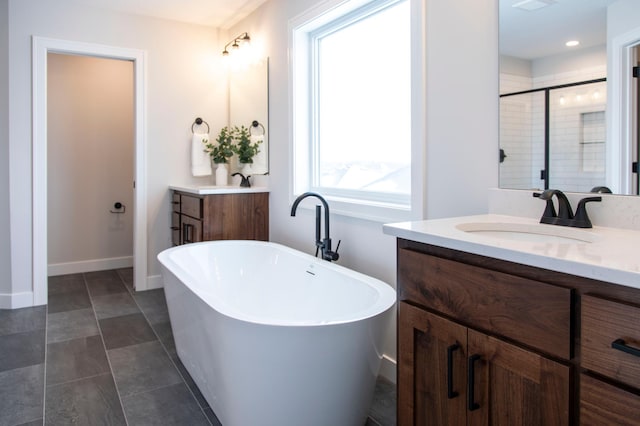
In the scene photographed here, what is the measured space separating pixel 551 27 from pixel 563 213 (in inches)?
26.1

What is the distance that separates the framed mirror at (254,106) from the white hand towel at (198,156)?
0.26 meters

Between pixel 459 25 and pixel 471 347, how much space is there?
4.49 ft

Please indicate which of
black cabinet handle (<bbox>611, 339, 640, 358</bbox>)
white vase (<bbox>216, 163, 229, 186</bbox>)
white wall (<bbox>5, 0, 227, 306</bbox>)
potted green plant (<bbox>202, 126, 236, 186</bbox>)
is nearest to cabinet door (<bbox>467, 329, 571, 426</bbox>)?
black cabinet handle (<bbox>611, 339, 640, 358</bbox>)

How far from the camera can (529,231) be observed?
1.53 m

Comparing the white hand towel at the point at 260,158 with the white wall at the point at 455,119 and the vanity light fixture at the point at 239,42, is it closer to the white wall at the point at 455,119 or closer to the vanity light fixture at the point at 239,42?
the vanity light fixture at the point at 239,42

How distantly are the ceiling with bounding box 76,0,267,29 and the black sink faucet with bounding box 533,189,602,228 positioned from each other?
9.21ft

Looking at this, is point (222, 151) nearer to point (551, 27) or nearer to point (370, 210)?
point (370, 210)

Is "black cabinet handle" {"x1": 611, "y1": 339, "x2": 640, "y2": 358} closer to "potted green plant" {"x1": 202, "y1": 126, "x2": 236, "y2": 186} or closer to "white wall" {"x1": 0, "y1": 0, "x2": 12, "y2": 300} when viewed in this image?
"potted green plant" {"x1": 202, "y1": 126, "x2": 236, "y2": 186}

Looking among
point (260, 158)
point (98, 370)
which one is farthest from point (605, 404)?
point (260, 158)

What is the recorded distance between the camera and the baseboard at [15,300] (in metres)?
3.49

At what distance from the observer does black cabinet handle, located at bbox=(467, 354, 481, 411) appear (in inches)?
45.1

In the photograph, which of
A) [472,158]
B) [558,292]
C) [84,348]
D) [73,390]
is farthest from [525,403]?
[84,348]

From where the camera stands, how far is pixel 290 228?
3.31m

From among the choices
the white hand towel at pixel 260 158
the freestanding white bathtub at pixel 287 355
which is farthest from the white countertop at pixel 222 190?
the freestanding white bathtub at pixel 287 355
